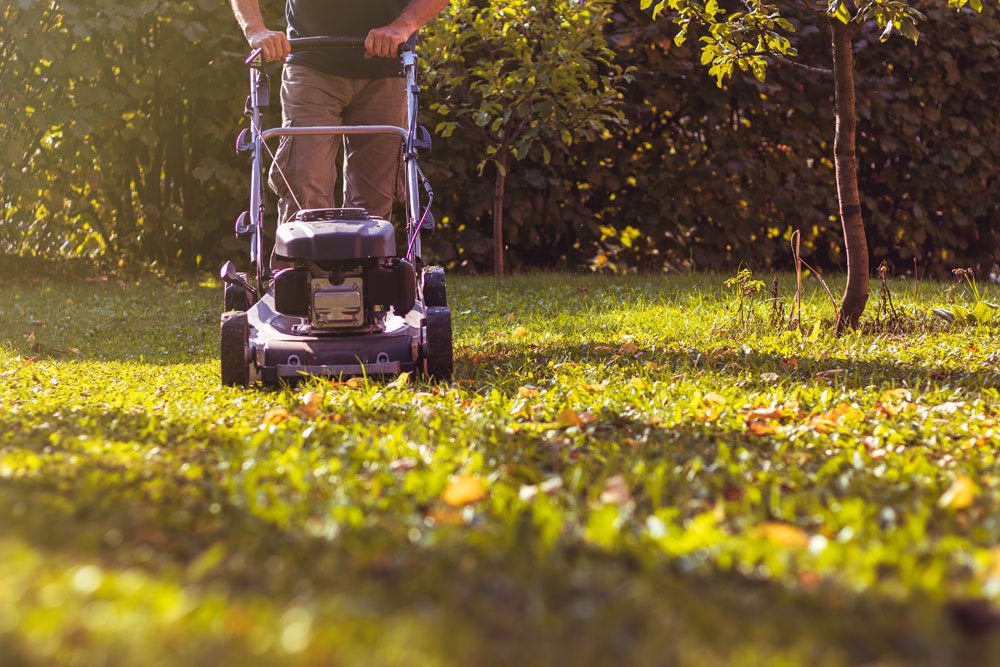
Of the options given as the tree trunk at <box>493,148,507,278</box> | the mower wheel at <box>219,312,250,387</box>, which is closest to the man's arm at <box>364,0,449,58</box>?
the mower wheel at <box>219,312,250,387</box>

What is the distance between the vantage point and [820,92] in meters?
8.73

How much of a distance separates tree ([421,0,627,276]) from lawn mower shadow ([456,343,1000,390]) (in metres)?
2.91

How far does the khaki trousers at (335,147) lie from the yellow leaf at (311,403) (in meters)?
1.05

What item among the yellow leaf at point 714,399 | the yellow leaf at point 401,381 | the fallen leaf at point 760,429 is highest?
the fallen leaf at point 760,429

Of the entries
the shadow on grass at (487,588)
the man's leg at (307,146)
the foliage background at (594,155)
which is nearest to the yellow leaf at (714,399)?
the shadow on grass at (487,588)

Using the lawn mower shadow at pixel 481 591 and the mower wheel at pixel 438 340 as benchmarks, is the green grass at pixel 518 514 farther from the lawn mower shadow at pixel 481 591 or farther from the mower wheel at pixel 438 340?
the mower wheel at pixel 438 340

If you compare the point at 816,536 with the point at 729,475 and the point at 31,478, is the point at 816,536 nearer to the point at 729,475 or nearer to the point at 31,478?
the point at 729,475

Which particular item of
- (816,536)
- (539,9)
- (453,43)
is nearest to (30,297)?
(453,43)

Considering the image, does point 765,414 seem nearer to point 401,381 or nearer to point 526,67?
point 401,381

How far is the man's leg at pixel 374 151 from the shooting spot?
15.4 feet

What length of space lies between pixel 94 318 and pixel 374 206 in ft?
8.43

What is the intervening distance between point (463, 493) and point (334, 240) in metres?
1.79

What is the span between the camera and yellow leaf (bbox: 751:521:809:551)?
1.97 m

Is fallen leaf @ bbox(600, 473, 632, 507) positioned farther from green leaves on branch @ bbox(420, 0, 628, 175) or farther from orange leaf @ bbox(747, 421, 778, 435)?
green leaves on branch @ bbox(420, 0, 628, 175)
